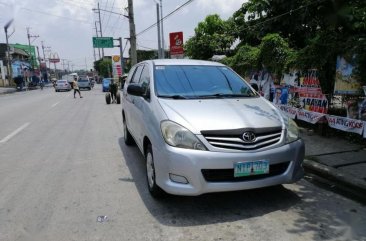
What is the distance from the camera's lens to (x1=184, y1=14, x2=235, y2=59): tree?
18.6 m

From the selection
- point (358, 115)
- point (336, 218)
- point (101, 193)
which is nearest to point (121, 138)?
point (101, 193)

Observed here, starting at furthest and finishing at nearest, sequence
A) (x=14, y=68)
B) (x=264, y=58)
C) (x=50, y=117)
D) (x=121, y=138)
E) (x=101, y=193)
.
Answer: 1. (x=14, y=68)
2. (x=50, y=117)
3. (x=264, y=58)
4. (x=121, y=138)
5. (x=101, y=193)

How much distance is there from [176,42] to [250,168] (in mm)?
13824

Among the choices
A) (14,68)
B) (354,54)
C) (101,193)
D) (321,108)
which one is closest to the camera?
(101,193)

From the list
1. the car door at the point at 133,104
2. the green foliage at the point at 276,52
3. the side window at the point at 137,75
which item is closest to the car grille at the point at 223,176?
the car door at the point at 133,104

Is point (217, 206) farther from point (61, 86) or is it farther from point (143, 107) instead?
point (61, 86)

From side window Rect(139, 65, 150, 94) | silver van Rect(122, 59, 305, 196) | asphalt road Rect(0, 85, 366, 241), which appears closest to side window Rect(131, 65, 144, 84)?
side window Rect(139, 65, 150, 94)

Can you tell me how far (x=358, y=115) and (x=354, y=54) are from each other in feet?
3.69

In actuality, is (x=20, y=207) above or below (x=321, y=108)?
below

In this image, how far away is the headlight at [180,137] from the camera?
155 inches

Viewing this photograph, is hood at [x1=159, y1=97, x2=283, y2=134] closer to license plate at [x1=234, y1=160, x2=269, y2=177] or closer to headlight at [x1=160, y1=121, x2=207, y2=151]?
headlight at [x1=160, y1=121, x2=207, y2=151]

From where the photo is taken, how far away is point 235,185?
13.1 ft

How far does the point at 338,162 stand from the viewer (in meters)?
5.86

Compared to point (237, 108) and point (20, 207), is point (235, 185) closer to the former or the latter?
point (237, 108)
